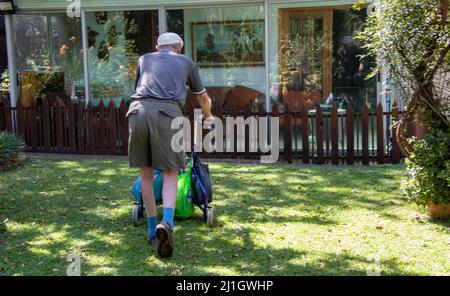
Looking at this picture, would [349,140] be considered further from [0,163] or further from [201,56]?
[0,163]

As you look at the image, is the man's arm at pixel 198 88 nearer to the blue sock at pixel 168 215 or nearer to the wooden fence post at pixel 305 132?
the blue sock at pixel 168 215

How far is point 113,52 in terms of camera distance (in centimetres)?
1209

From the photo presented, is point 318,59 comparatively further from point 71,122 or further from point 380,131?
point 71,122

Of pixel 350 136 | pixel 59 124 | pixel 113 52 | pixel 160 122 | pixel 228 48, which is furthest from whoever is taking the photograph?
pixel 113 52

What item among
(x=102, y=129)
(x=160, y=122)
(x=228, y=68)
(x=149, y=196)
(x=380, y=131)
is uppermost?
(x=228, y=68)

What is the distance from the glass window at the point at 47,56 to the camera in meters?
12.1

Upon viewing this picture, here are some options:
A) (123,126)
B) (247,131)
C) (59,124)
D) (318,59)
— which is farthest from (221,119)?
(59,124)

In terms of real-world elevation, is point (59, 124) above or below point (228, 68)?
below

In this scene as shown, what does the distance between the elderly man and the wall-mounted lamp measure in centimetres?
769

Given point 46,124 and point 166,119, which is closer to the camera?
point 166,119

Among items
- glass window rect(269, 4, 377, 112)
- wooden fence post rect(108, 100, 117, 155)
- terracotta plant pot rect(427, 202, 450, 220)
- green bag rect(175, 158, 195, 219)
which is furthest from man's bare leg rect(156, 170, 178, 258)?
glass window rect(269, 4, 377, 112)

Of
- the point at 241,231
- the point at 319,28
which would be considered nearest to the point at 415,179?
the point at 241,231

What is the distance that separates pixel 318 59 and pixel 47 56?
5.54 m

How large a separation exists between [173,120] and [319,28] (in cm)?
662
